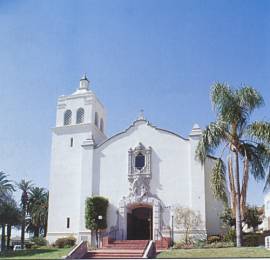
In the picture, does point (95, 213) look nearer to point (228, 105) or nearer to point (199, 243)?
point (199, 243)

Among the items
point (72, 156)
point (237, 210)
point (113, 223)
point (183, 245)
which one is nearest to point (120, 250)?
point (183, 245)

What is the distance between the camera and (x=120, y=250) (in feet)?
86.9

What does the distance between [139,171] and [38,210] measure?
21614 mm

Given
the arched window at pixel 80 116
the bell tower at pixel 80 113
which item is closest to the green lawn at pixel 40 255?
the bell tower at pixel 80 113

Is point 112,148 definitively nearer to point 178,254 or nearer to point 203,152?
point 203,152

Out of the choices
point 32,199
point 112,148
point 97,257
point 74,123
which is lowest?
point 97,257

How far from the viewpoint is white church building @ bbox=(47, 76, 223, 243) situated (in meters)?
30.3

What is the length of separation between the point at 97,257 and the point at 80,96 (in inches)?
611

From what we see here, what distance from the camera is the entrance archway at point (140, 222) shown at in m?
31.5

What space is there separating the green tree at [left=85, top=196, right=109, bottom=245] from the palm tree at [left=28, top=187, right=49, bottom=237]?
62.5 feet

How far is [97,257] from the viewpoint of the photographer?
82.2ft

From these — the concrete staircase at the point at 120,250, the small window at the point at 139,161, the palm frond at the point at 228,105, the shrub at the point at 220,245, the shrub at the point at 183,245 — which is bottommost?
the concrete staircase at the point at 120,250

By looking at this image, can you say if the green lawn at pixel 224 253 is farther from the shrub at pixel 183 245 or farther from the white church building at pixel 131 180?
the white church building at pixel 131 180

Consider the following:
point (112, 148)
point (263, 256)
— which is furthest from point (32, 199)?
point (263, 256)
